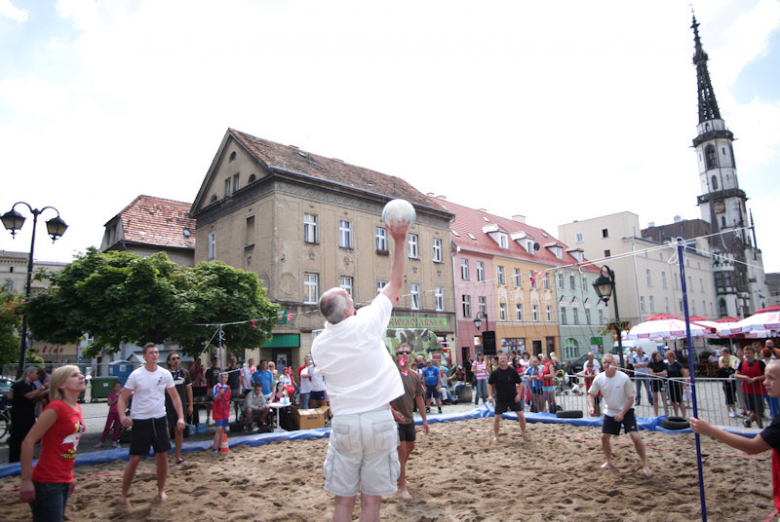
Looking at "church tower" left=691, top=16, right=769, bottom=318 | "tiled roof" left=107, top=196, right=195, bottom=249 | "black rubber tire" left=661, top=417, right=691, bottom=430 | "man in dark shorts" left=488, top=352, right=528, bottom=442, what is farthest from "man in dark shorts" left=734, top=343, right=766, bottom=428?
"church tower" left=691, top=16, right=769, bottom=318

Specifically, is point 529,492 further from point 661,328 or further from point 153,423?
point 661,328

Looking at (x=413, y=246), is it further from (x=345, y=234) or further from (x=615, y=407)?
(x=615, y=407)

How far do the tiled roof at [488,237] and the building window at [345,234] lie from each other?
29.7 feet

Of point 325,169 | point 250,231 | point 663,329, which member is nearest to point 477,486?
point 663,329

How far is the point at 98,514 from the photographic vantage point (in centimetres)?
579

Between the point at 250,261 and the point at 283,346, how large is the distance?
15.7 ft

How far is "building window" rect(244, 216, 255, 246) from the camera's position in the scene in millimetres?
24672

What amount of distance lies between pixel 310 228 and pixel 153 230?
12.1 metres

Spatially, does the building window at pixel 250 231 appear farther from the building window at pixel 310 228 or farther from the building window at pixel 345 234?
the building window at pixel 345 234

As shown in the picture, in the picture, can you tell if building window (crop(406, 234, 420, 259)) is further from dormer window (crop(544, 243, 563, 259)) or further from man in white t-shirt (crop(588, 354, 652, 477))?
man in white t-shirt (crop(588, 354, 652, 477))

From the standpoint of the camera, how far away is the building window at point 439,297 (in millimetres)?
29341

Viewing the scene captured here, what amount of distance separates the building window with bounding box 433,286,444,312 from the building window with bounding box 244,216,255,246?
11.0 meters

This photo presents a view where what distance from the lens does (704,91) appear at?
70188mm

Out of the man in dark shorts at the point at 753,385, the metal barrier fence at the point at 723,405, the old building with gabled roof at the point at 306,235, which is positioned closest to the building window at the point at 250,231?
the old building with gabled roof at the point at 306,235
